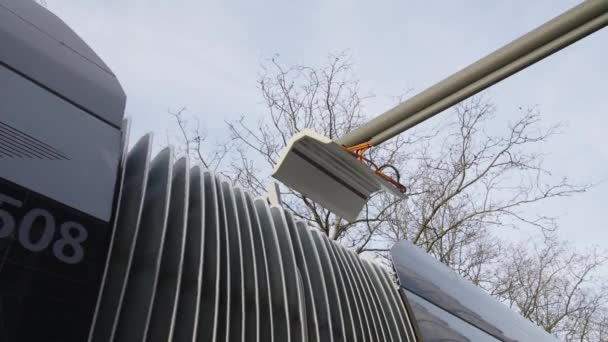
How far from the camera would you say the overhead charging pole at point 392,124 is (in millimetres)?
2814

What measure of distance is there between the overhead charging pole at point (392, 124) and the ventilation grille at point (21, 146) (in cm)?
148

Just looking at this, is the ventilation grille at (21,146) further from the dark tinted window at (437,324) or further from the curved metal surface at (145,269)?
the dark tinted window at (437,324)

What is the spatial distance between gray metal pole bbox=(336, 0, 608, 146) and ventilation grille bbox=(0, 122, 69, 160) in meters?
1.98

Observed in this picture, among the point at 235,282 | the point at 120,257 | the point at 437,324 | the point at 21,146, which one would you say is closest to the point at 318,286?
the point at 235,282

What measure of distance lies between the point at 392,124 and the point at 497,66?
677mm

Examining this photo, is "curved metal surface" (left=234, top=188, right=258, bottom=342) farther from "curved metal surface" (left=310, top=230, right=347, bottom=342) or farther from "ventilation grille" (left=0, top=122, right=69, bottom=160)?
"ventilation grille" (left=0, top=122, right=69, bottom=160)

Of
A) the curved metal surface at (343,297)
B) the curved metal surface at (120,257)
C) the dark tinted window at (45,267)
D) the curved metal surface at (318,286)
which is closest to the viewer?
the dark tinted window at (45,267)

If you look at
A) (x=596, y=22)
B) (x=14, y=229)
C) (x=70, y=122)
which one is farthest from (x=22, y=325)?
(x=596, y=22)

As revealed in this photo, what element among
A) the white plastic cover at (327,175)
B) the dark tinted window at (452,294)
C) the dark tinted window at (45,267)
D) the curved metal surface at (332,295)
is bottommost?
the dark tinted window at (45,267)

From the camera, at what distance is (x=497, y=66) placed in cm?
295

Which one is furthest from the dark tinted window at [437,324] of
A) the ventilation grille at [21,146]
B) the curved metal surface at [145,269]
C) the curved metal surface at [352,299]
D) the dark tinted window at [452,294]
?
the ventilation grille at [21,146]

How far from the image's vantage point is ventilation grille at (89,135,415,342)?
6.35 feet

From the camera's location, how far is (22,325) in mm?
1653

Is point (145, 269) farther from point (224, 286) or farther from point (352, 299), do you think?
point (352, 299)
